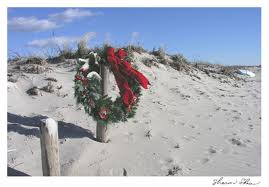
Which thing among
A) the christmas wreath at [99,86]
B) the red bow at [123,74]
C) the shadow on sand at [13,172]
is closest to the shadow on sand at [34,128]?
the christmas wreath at [99,86]

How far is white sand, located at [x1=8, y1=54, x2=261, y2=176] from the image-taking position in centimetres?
652

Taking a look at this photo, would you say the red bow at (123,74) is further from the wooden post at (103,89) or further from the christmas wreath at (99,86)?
the wooden post at (103,89)

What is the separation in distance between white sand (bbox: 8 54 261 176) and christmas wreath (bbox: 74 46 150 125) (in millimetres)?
560

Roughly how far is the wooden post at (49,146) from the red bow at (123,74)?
70.8 inches

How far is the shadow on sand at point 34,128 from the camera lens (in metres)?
7.45

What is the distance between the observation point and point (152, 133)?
308 inches

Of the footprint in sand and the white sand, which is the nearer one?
the white sand

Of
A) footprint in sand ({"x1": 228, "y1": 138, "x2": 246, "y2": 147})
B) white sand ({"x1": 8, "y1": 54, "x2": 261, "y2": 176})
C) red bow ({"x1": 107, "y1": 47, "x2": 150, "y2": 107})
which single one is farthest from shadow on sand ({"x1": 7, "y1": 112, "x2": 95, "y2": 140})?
footprint in sand ({"x1": 228, "y1": 138, "x2": 246, "y2": 147})

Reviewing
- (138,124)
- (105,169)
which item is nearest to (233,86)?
(138,124)

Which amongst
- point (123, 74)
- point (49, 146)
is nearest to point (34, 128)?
point (123, 74)

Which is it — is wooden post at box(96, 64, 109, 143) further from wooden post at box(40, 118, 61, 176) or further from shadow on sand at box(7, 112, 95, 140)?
wooden post at box(40, 118, 61, 176)

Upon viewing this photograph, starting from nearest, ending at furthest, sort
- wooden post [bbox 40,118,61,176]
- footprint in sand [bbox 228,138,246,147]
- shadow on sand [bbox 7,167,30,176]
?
wooden post [bbox 40,118,61,176] < shadow on sand [bbox 7,167,30,176] < footprint in sand [bbox 228,138,246,147]
